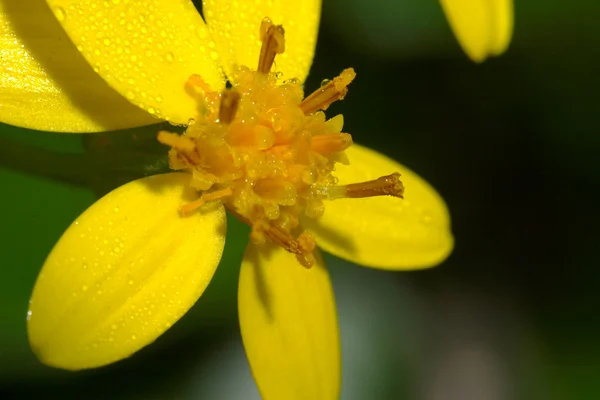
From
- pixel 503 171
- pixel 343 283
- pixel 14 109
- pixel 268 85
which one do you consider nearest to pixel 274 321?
pixel 268 85

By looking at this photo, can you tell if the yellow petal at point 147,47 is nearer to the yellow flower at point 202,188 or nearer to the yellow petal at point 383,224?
the yellow flower at point 202,188

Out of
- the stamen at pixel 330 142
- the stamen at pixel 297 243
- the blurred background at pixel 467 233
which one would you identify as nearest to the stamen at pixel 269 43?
the stamen at pixel 330 142

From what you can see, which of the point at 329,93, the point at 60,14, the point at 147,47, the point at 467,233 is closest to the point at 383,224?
the point at 329,93

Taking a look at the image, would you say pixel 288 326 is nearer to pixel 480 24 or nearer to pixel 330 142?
pixel 330 142

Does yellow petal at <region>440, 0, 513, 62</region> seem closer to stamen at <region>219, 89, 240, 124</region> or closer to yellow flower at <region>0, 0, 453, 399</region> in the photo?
yellow flower at <region>0, 0, 453, 399</region>

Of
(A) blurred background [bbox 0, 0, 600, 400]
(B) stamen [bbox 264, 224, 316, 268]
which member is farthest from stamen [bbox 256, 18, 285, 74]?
(A) blurred background [bbox 0, 0, 600, 400]
